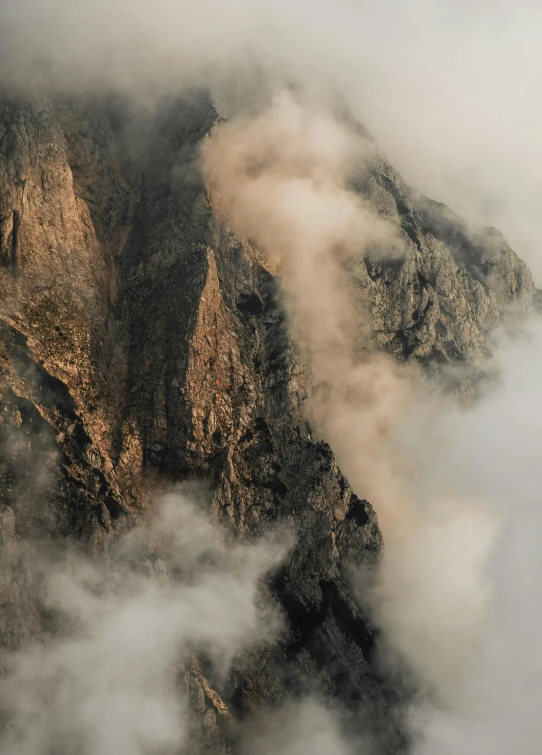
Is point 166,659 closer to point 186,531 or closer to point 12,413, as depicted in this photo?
point 186,531

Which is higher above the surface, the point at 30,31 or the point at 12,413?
the point at 30,31

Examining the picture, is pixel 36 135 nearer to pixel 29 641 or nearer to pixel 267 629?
pixel 29 641

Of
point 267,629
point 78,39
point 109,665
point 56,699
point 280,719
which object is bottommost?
point 56,699

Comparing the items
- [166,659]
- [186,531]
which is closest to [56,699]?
[166,659]

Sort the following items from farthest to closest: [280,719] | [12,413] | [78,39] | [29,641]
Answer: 1. [78,39]
2. [280,719]
3. [12,413]
4. [29,641]

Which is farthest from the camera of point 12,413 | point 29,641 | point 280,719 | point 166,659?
point 280,719

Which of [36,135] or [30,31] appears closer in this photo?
[36,135]

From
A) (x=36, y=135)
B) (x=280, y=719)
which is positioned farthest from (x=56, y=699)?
(x=36, y=135)
